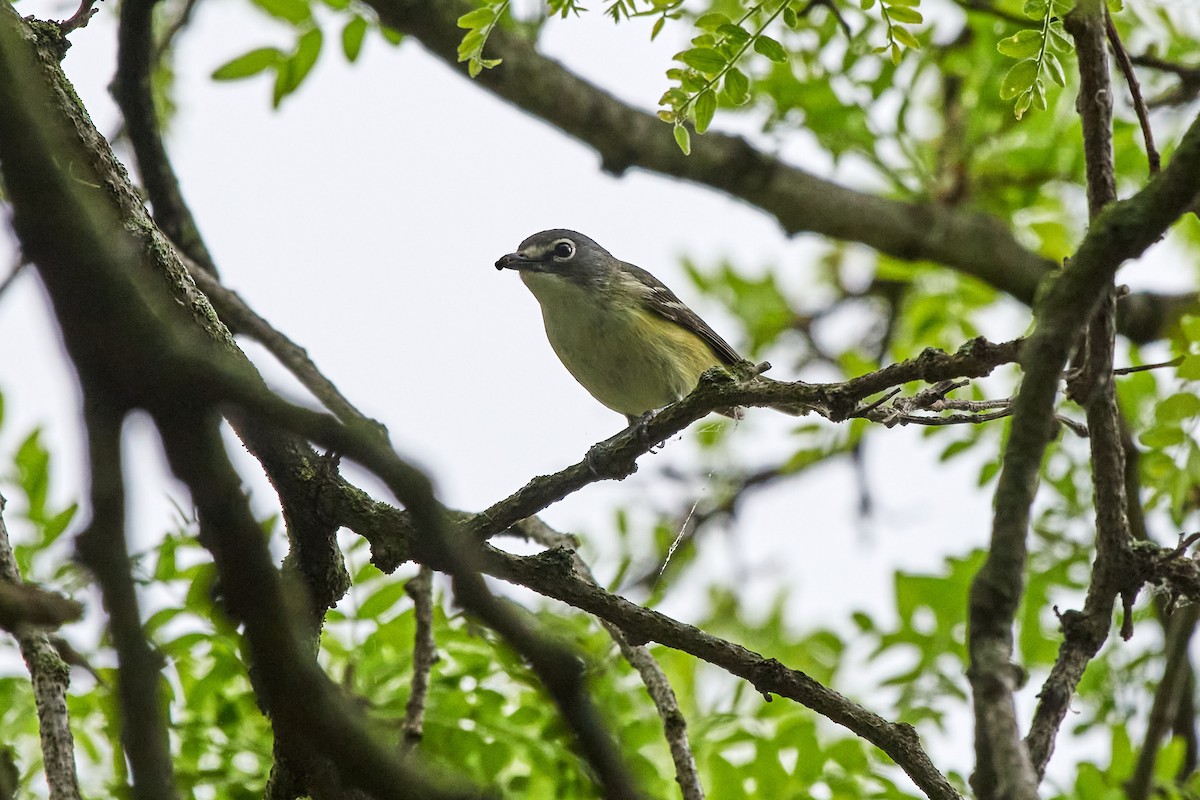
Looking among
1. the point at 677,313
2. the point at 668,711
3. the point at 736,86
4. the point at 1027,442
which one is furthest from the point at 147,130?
the point at 1027,442

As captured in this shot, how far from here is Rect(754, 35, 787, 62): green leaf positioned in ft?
12.4

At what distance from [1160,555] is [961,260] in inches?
164

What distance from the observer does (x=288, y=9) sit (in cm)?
601

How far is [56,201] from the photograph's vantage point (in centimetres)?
177

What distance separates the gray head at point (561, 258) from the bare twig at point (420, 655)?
306 centimetres

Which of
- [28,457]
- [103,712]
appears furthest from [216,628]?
[28,457]

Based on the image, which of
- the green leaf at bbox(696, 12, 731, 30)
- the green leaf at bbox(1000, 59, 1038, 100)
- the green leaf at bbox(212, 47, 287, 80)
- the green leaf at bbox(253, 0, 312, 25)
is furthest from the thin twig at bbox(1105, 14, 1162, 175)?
the green leaf at bbox(212, 47, 287, 80)

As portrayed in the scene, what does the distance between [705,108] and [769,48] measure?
0.88ft

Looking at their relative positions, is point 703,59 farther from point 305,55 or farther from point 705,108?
point 305,55

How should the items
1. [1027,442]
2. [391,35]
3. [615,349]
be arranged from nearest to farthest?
[1027,442]
[391,35]
[615,349]

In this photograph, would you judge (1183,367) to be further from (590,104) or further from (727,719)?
(590,104)

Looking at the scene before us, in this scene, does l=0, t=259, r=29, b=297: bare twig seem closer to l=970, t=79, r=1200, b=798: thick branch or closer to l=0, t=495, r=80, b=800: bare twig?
l=0, t=495, r=80, b=800: bare twig

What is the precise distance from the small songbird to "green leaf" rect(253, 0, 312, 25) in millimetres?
1863

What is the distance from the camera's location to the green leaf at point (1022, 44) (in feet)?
11.8
